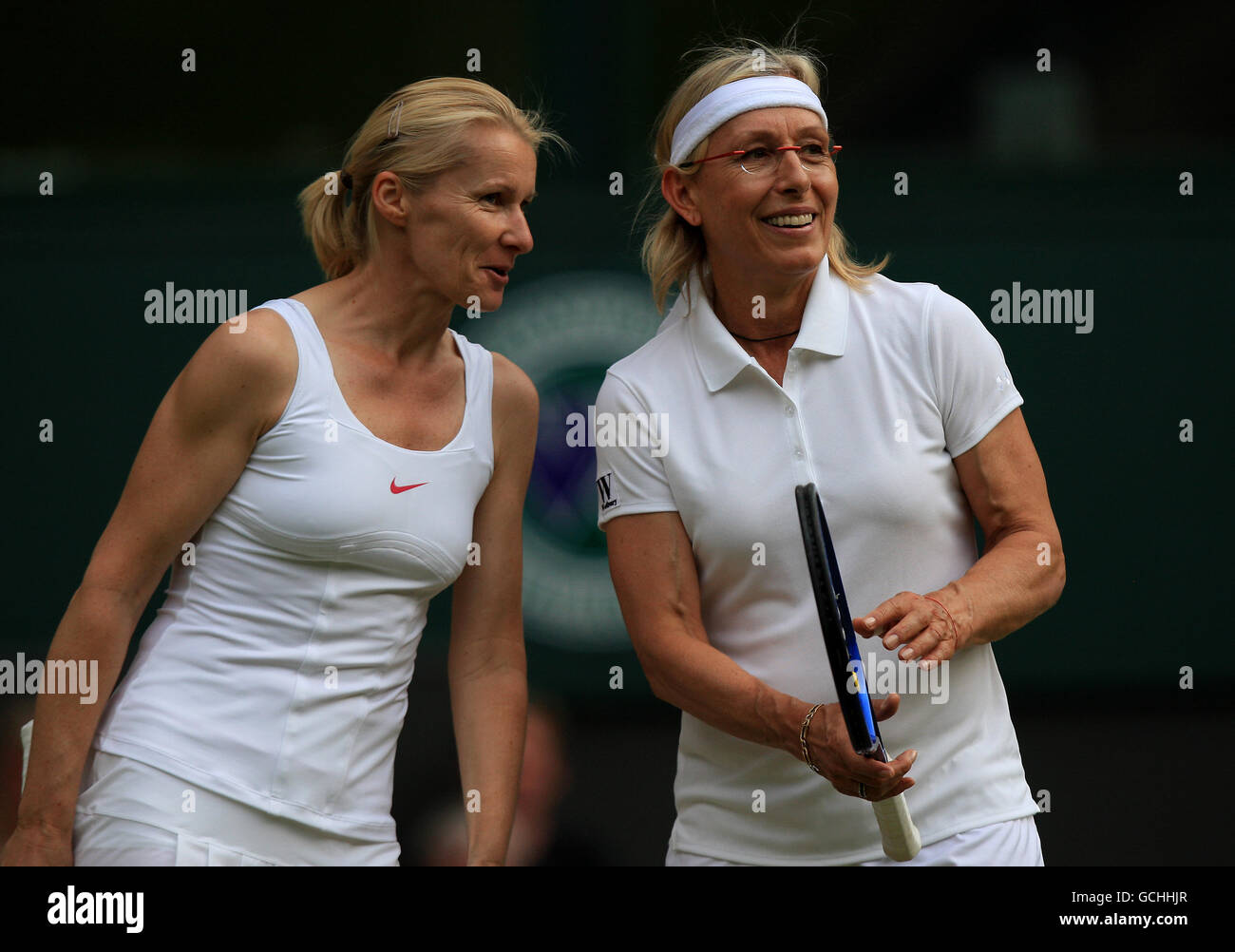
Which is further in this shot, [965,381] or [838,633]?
[965,381]

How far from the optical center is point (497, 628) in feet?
8.52

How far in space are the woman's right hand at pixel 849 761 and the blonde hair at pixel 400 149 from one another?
106 centimetres

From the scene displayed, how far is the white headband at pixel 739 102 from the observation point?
2.49m

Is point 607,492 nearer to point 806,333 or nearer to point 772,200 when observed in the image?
point 806,333

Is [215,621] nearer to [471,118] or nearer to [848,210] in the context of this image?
[471,118]

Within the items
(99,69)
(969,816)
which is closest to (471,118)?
(969,816)

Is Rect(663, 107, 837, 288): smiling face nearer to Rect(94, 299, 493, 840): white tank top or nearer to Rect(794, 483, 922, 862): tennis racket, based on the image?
Rect(794, 483, 922, 862): tennis racket

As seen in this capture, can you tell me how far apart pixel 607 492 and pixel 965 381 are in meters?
0.61

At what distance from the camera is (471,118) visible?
2.44m

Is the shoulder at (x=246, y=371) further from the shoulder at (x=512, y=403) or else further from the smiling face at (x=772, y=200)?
the smiling face at (x=772, y=200)

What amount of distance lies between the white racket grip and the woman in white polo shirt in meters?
0.08

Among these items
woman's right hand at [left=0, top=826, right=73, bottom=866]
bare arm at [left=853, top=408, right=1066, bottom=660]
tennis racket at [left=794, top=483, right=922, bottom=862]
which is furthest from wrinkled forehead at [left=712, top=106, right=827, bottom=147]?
woman's right hand at [left=0, top=826, right=73, bottom=866]

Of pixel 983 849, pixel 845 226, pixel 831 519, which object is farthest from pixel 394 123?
pixel 845 226

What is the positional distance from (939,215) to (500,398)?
241cm
